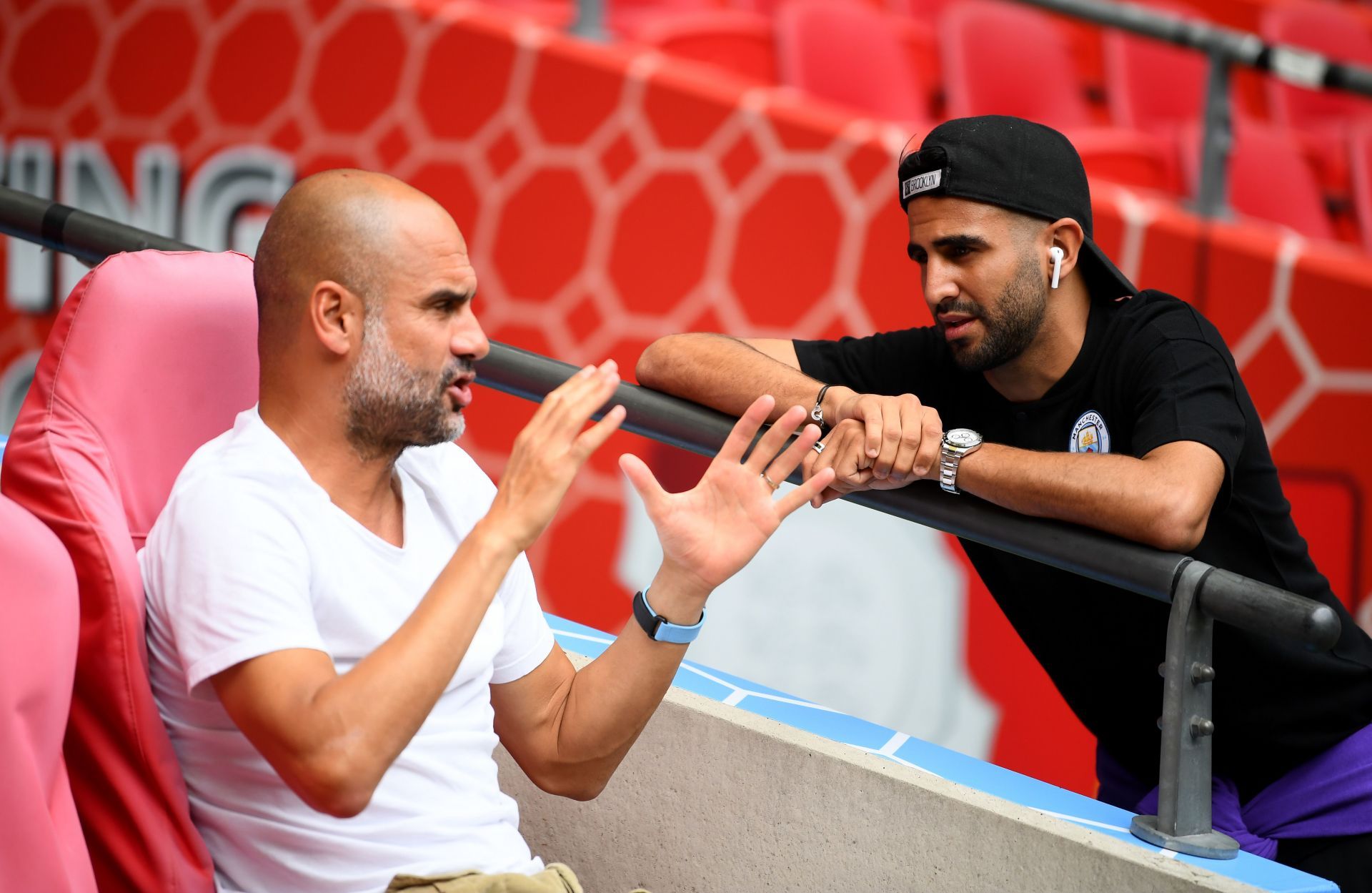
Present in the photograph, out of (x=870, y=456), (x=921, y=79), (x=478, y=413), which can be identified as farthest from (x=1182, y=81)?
(x=870, y=456)

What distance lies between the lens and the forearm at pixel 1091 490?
132 cm

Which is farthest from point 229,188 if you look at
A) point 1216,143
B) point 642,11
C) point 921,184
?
→ point 921,184

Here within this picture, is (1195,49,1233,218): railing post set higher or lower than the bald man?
higher

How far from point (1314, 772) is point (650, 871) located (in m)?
0.73

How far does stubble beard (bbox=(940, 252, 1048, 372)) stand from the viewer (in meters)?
1.59

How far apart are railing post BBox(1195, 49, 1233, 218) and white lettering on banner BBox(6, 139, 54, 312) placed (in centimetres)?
318

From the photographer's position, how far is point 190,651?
105 centimetres

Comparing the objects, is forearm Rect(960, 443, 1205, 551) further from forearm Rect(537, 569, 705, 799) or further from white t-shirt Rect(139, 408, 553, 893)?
white t-shirt Rect(139, 408, 553, 893)

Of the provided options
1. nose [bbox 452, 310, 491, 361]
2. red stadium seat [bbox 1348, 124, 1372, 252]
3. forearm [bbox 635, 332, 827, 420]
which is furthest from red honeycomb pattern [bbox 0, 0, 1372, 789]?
nose [bbox 452, 310, 491, 361]

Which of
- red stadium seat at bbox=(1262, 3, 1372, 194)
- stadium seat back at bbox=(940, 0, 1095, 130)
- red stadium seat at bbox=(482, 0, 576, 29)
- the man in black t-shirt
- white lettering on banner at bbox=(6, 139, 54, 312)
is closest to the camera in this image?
the man in black t-shirt

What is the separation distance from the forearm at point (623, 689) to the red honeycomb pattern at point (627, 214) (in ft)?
6.47

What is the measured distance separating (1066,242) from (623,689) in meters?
0.75

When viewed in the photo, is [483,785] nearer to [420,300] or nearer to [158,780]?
[158,780]

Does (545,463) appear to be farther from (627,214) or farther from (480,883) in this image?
(627,214)
